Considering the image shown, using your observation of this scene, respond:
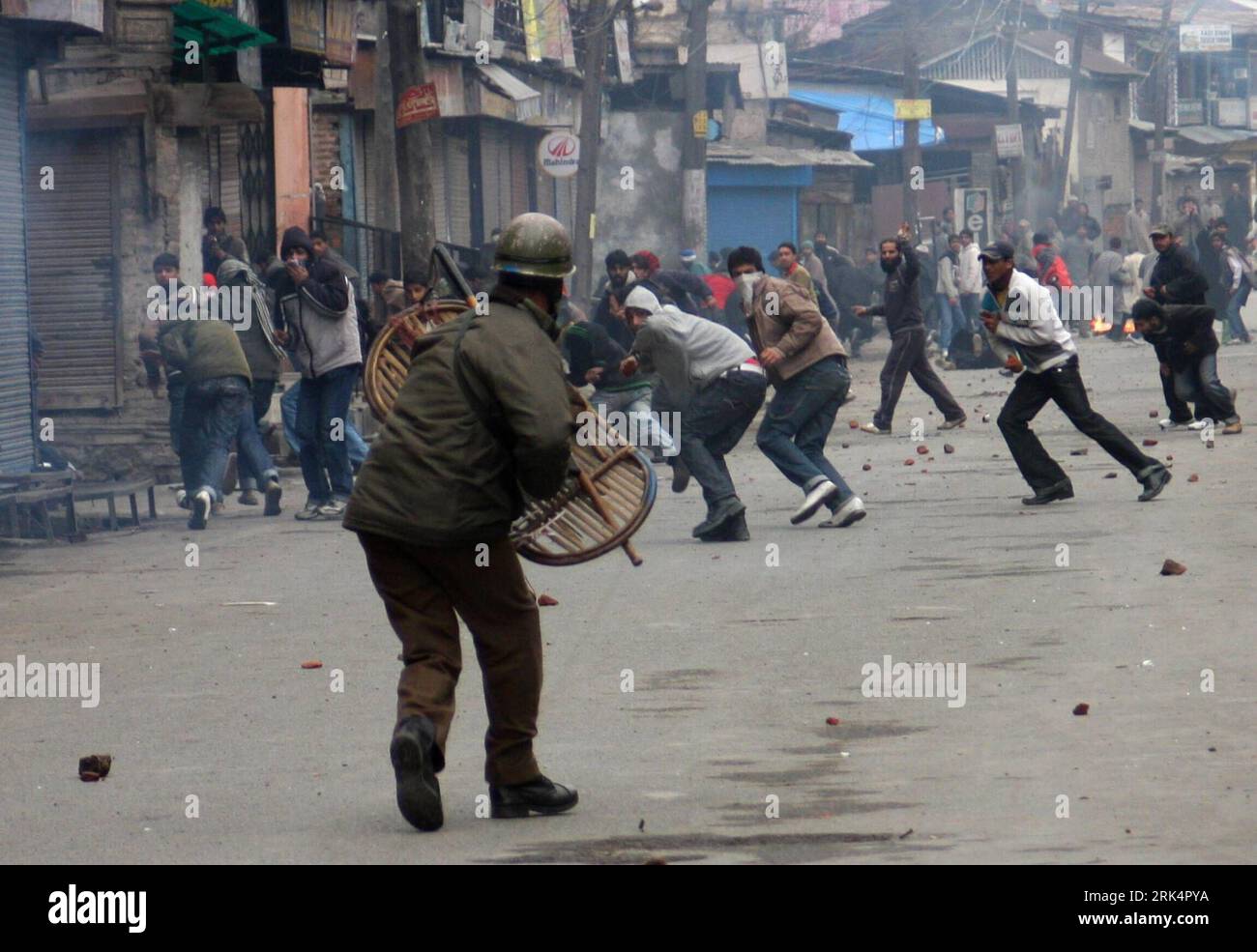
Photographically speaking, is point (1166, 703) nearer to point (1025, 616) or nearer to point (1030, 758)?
point (1030, 758)

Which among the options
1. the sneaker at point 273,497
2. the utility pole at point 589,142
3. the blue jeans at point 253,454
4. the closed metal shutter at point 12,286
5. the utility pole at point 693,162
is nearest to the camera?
the sneaker at point 273,497

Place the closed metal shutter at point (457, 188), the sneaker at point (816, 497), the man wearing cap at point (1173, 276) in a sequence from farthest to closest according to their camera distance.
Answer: the closed metal shutter at point (457, 188)
the man wearing cap at point (1173, 276)
the sneaker at point (816, 497)

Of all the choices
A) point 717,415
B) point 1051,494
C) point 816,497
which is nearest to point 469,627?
point 717,415

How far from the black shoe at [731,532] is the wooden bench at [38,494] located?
4.23m

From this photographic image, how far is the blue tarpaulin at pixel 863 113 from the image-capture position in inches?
1967

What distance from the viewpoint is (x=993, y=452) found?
58.5ft

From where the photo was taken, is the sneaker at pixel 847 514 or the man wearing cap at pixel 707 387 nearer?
the man wearing cap at pixel 707 387

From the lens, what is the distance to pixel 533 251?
6.05 m

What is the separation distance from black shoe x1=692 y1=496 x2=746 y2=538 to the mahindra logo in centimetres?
1720

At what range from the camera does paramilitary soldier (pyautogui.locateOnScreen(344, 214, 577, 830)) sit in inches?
231
